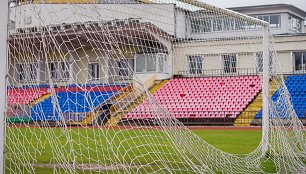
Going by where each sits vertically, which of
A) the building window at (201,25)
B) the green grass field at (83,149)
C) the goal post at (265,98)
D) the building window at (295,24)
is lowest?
the green grass field at (83,149)

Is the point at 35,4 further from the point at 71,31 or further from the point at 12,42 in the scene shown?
the point at 71,31

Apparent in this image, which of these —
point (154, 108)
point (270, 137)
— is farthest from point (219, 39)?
point (154, 108)

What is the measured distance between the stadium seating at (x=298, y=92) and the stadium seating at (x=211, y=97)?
1631mm

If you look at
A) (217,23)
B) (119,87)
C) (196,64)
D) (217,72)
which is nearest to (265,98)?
(119,87)

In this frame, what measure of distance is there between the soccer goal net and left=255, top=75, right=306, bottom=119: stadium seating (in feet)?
13.1

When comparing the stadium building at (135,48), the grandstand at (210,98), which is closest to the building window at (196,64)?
the stadium building at (135,48)

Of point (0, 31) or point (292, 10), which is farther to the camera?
point (292, 10)

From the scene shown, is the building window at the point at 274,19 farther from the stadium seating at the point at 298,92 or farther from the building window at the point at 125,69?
the building window at the point at 125,69

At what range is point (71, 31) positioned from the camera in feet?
25.0

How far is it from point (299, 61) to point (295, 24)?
7.31 m

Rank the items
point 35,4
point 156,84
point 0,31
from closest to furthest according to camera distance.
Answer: point 0,31
point 35,4
point 156,84

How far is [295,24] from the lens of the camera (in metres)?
36.1

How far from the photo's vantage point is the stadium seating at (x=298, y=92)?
24344mm

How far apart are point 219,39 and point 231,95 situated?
11745mm
